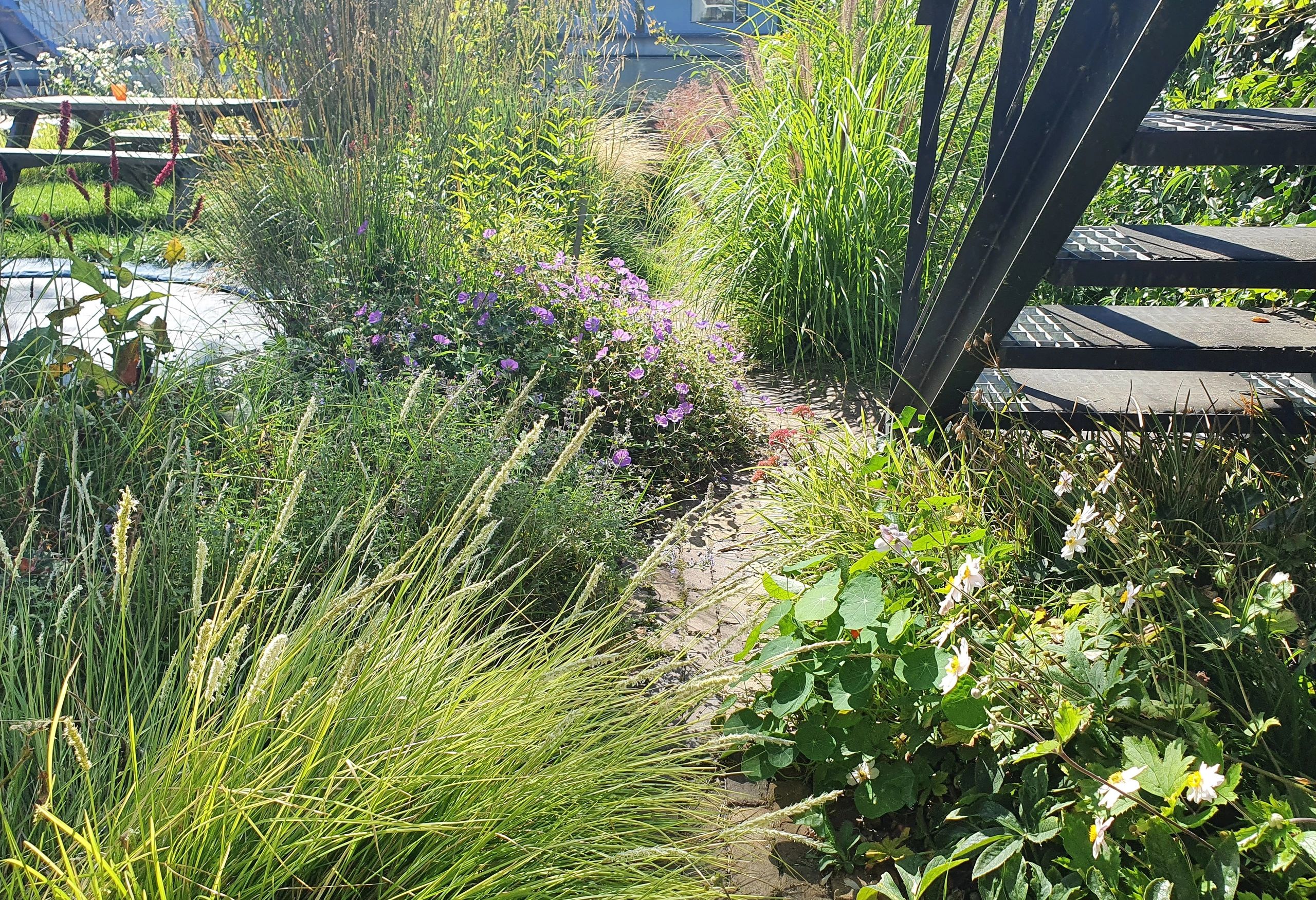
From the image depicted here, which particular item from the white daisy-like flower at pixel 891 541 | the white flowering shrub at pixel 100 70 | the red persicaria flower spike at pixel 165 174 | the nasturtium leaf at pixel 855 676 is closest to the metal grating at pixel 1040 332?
the white daisy-like flower at pixel 891 541

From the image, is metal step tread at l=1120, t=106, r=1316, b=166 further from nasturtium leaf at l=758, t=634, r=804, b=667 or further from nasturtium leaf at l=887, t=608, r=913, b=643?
nasturtium leaf at l=758, t=634, r=804, b=667

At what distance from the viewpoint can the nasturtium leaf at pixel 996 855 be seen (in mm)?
1637

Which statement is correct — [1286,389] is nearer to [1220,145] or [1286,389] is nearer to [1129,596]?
[1220,145]

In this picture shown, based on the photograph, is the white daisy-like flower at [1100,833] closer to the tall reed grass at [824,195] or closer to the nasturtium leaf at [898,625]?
the nasturtium leaf at [898,625]

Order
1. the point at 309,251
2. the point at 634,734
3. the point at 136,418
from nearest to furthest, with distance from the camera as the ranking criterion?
1. the point at 634,734
2. the point at 136,418
3. the point at 309,251

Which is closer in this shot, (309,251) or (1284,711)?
(1284,711)

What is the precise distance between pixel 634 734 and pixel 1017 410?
1.64 metres

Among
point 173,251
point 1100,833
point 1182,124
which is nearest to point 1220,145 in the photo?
point 1182,124

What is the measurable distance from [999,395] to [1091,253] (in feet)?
2.71

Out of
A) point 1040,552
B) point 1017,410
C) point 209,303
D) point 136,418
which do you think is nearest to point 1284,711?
point 1040,552

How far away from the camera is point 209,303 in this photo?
4.20 metres

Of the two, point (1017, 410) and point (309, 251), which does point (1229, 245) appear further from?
point (309, 251)

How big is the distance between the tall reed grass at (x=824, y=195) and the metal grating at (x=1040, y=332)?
1.84 m

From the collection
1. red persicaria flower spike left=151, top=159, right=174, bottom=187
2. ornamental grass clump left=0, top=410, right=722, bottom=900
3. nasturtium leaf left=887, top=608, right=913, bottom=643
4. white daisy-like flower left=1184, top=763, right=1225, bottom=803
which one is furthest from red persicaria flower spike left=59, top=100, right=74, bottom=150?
white daisy-like flower left=1184, top=763, right=1225, bottom=803
